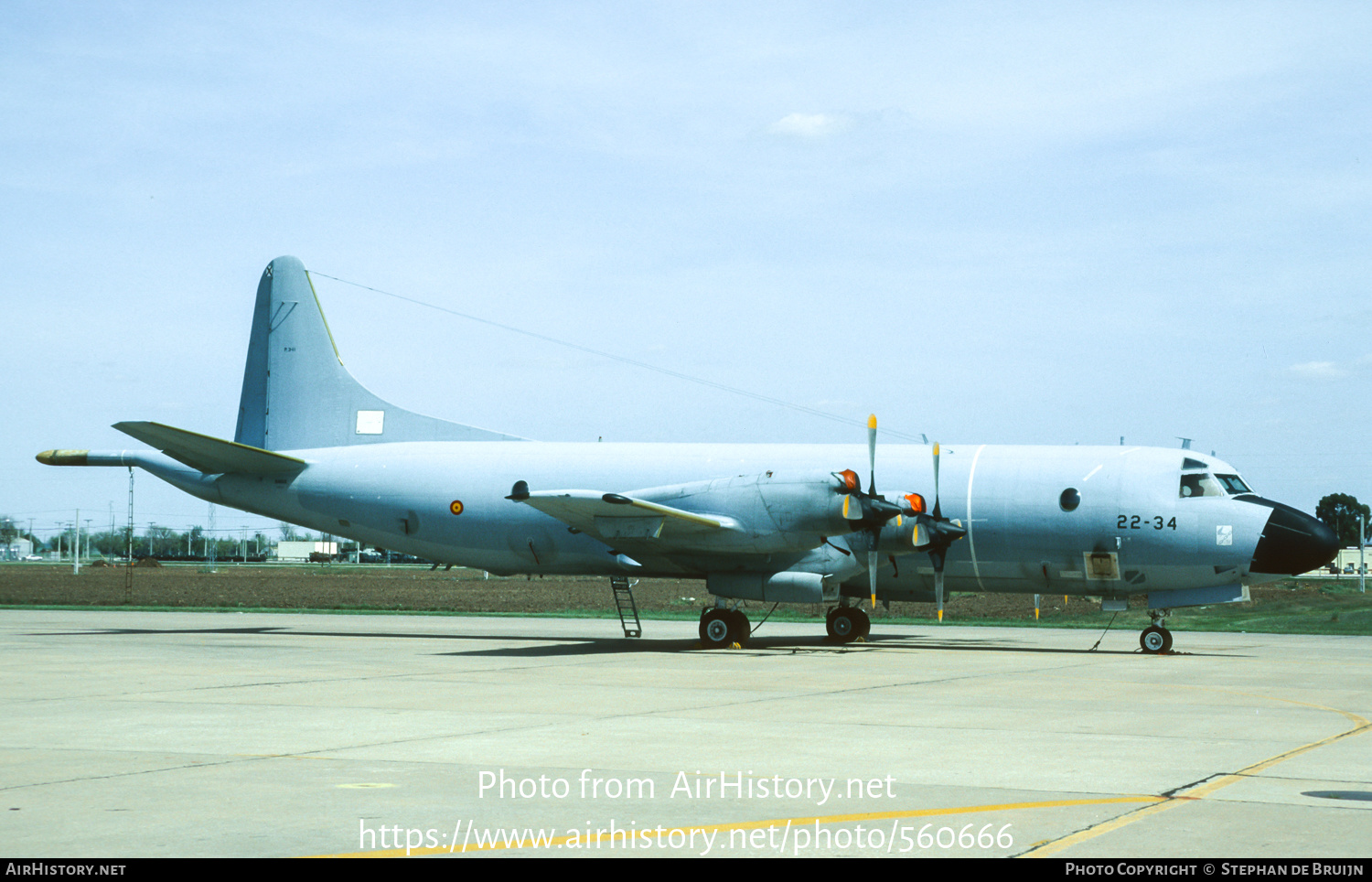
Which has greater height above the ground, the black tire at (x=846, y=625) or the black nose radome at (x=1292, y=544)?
the black nose radome at (x=1292, y=544)

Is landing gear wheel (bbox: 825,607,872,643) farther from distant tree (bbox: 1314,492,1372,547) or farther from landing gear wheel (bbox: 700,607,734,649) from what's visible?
distant tree (bbox: 1314,492,1372,547)

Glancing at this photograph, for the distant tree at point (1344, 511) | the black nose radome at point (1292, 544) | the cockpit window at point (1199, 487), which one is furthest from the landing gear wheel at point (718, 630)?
the distant tree at point (1344, 511)

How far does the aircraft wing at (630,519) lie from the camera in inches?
945

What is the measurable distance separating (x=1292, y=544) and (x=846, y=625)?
9.02 meters

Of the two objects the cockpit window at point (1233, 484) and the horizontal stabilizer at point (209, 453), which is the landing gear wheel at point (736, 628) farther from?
the horizontal stabilizer at point (209, 453)

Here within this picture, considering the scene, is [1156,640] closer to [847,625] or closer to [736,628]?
[847,625]

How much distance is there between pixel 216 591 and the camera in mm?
66562

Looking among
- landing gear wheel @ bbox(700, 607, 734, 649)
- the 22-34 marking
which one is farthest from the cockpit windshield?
landing gear wheel @ bbox(700, 607, 734, 649)

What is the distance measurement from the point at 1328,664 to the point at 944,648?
7226 millimetres

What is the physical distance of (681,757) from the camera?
36.1 feet

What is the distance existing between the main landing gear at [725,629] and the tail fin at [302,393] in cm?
777

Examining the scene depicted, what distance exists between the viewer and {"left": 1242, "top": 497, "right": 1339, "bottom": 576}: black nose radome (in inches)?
917

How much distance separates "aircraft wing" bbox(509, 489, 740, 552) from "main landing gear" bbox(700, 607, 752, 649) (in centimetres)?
165
